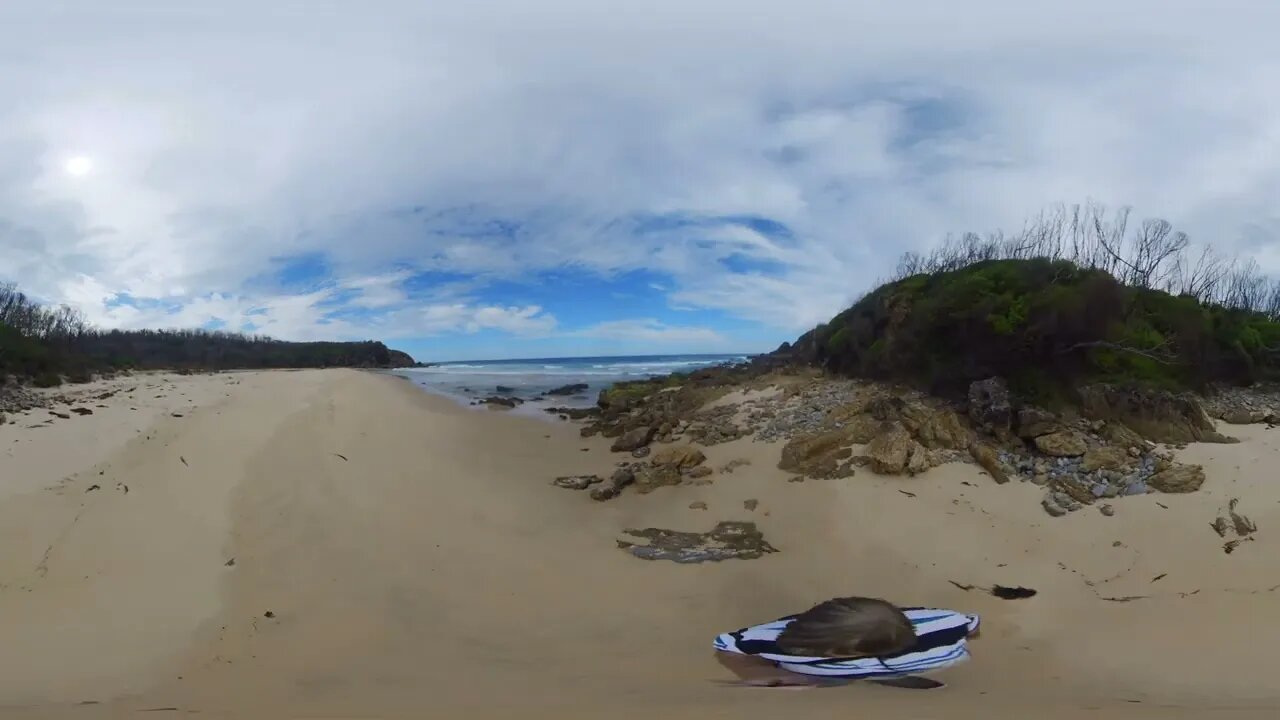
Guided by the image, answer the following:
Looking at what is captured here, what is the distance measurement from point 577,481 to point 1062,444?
23.6 feet

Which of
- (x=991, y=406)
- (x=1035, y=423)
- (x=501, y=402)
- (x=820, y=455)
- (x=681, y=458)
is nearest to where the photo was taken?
(x=1035, y=423)

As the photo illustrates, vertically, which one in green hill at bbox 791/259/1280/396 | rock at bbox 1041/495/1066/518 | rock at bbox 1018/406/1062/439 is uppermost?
green hill at bbox 791/259/1280/396

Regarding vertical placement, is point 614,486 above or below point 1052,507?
below

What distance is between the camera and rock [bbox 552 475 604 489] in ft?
34.0

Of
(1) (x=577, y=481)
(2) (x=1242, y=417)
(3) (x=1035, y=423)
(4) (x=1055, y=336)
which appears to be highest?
(4) (x=1055, y=336)

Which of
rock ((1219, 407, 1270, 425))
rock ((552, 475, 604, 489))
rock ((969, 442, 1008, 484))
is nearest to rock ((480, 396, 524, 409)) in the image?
rock ((552, 475, 604, 489))

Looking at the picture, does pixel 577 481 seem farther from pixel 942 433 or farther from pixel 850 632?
pixel 850 632

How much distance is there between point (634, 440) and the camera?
12.9 m

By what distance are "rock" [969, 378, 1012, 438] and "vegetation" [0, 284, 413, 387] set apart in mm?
26824

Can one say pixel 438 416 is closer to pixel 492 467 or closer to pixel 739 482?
pixel 492 467

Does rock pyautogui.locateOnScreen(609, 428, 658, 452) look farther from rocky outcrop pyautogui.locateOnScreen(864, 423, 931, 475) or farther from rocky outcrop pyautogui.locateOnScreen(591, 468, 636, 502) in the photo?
rocky outcrop pyautogui.locateOnScreen(864, 423, 931, 475)

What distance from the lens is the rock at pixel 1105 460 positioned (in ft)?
25.9

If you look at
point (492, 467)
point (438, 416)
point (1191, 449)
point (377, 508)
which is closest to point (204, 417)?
point (438, 416)

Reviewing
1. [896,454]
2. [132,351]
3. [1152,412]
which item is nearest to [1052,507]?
[896,454]
